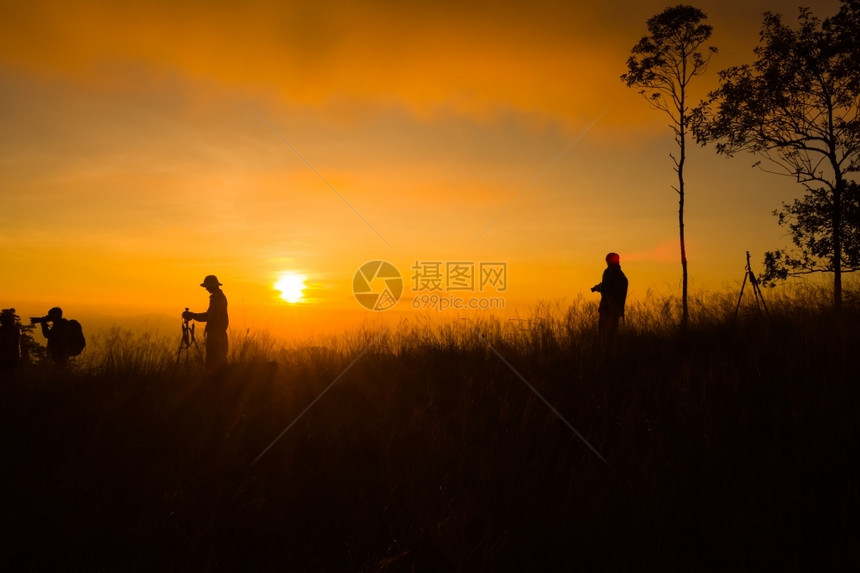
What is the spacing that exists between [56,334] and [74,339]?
290 millimetres

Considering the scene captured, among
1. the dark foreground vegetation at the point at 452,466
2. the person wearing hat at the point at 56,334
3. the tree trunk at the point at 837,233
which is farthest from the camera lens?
the tree trunk at the point at 837,233

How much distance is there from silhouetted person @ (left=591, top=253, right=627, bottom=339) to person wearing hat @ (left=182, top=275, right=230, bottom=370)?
7.10 m

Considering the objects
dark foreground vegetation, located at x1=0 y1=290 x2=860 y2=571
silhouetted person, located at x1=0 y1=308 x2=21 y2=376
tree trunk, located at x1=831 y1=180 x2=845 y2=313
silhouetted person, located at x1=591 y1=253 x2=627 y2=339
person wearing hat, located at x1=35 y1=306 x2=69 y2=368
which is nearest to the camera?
dark foreground vegetation, located at x1=0 y1=290 x2=860 y2=571

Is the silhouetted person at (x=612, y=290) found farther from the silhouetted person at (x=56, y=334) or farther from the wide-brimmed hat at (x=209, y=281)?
the silhouetted person at (x=56, y=334)

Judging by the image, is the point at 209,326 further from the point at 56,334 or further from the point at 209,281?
the point at 56,334

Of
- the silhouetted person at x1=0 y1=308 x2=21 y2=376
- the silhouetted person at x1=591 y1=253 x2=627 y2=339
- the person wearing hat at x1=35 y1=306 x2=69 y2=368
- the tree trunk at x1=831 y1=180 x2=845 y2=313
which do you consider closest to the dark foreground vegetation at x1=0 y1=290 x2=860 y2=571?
the silhouetted person at x1=0 y1=308 x2=21 y2=376

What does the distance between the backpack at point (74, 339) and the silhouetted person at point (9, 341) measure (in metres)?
0.75

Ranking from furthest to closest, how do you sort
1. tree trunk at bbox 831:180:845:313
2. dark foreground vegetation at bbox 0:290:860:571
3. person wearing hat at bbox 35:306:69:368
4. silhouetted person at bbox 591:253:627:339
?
tree trunk at bbox 831:180:845:313
silhouetted person at bbox 591:253:627:339
person wearing hat at bbox 35:306:69:368
dark foreground vegetation at bbox 0:290:860:571

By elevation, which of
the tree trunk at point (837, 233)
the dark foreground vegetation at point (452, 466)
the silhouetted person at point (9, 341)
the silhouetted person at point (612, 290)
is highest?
the tree trunk at point (837, 233)

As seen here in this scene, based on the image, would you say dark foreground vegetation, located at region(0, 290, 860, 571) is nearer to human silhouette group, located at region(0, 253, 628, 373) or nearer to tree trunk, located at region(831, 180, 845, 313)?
human silhouette group, located at region(0, 253, 628, 373)

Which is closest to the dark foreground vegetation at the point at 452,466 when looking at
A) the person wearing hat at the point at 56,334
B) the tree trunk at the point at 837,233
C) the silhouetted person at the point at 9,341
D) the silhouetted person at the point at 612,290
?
the silhouetted person at the point at 9,341

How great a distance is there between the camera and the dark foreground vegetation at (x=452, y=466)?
175 inches

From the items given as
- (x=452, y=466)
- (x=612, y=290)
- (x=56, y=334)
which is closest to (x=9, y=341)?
(x=56, y=334)

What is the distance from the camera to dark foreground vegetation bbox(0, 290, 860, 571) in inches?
175
